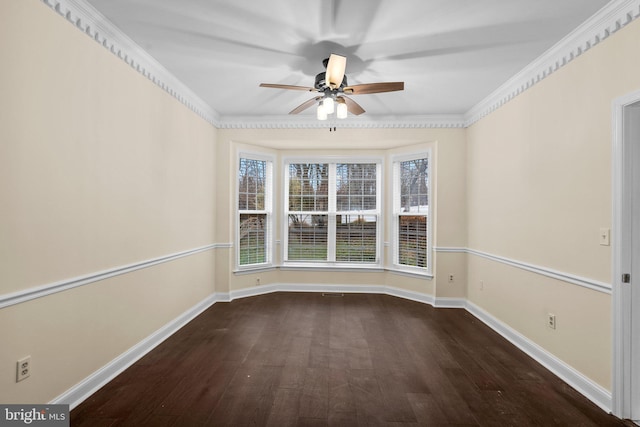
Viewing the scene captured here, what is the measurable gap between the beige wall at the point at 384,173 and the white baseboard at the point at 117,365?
4.04ft

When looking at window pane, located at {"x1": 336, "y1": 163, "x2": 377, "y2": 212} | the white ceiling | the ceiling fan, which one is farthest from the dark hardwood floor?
the white ceiling

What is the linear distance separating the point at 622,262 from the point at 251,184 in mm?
4378

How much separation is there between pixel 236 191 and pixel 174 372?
2778 mm

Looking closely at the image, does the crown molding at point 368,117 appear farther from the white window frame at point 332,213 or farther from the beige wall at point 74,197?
the white window frame at point 332,213

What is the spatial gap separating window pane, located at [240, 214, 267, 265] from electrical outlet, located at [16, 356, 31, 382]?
10.4 ft

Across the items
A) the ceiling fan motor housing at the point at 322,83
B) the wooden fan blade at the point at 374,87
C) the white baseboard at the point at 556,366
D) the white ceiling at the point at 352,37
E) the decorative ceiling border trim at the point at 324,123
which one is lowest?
the white baseboard at the point at 556,366

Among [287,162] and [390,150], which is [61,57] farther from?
[390,150]

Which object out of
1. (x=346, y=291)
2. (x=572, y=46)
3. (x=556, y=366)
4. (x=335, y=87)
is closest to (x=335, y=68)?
(x=335, y=87)

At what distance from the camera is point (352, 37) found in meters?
2.55

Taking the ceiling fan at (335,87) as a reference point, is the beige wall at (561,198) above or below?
below

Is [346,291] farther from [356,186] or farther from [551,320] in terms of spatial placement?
[551,320]

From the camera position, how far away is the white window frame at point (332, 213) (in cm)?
531

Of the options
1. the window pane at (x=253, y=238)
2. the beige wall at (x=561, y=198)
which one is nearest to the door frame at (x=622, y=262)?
the beige wall at (x=561, y=198)

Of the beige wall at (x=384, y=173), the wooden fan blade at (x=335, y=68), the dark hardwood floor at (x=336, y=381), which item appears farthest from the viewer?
the beige wall at (x=384, y=173)
